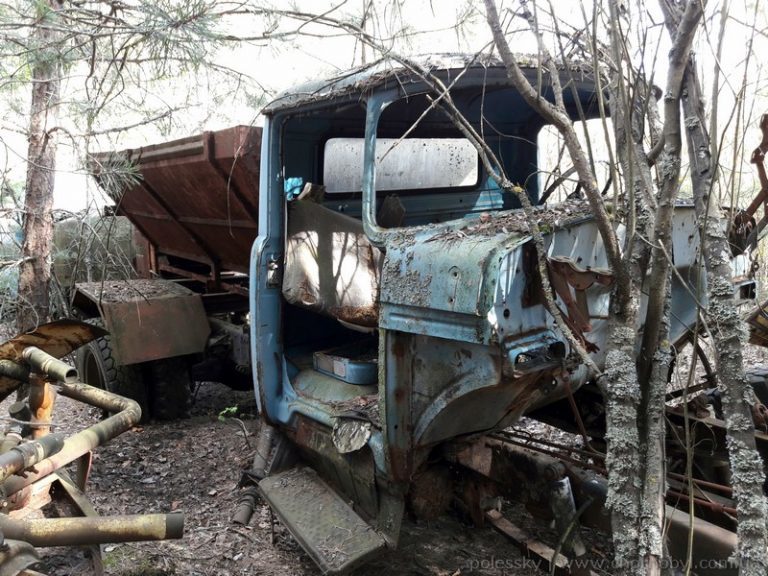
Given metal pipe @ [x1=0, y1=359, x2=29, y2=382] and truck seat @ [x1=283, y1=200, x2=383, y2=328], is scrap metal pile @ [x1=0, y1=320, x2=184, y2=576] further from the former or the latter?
truck seat @ [x1=283, y1=200, x2=383, y2=328]

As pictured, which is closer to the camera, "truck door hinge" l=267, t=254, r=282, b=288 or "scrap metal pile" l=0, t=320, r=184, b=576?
"scrap metal pile" l=0, t=320, r=184, b=576

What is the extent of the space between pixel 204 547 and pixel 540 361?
6.74 ft

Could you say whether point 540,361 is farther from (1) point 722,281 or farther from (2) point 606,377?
(1) point 722,281

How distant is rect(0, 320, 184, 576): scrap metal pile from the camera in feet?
5.97

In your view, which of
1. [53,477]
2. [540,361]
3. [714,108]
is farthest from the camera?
[53,477]

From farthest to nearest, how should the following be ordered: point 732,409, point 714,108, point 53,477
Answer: point 53,477 → point 732,409 → point 714,108

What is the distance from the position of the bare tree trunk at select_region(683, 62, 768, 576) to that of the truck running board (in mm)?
1621

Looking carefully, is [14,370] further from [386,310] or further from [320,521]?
[386,310]

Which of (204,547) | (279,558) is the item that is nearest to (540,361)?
(279,558)

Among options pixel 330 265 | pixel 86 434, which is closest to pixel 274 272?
pixel 330 265

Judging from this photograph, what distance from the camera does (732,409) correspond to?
1.57 m

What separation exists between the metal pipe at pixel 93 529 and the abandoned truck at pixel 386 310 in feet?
3.38

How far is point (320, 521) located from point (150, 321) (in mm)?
2341

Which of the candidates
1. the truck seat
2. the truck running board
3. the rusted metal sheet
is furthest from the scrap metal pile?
the rusted metal sheet
